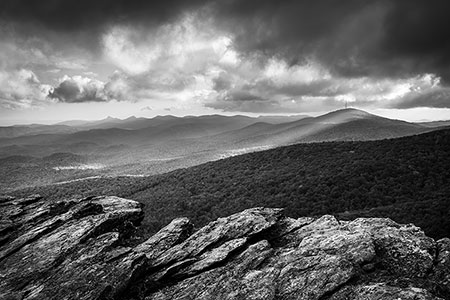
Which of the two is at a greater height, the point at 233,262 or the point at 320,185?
the point at 233,262

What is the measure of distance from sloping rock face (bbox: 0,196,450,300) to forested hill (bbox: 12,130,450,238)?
112 feet

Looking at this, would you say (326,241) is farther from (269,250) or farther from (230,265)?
(230,265)

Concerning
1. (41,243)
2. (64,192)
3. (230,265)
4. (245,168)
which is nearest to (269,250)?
(230,265)

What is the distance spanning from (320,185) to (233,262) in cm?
5901

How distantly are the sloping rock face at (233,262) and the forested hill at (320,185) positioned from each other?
3417 centimetres

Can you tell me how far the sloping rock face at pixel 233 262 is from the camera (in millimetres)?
15133

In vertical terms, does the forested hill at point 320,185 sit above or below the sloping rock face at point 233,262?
below

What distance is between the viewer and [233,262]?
18.2m

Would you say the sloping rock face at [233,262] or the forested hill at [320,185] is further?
the forested hill at [320,185]

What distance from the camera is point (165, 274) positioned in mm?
18297

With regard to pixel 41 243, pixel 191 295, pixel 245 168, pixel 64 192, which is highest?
pixel 41 243

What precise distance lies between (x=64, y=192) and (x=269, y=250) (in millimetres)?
115327

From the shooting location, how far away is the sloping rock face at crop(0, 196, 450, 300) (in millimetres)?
15133

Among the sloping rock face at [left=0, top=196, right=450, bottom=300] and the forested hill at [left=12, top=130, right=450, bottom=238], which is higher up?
the sloping rock face at [left=0, top=196, right=450, bottom=300]
